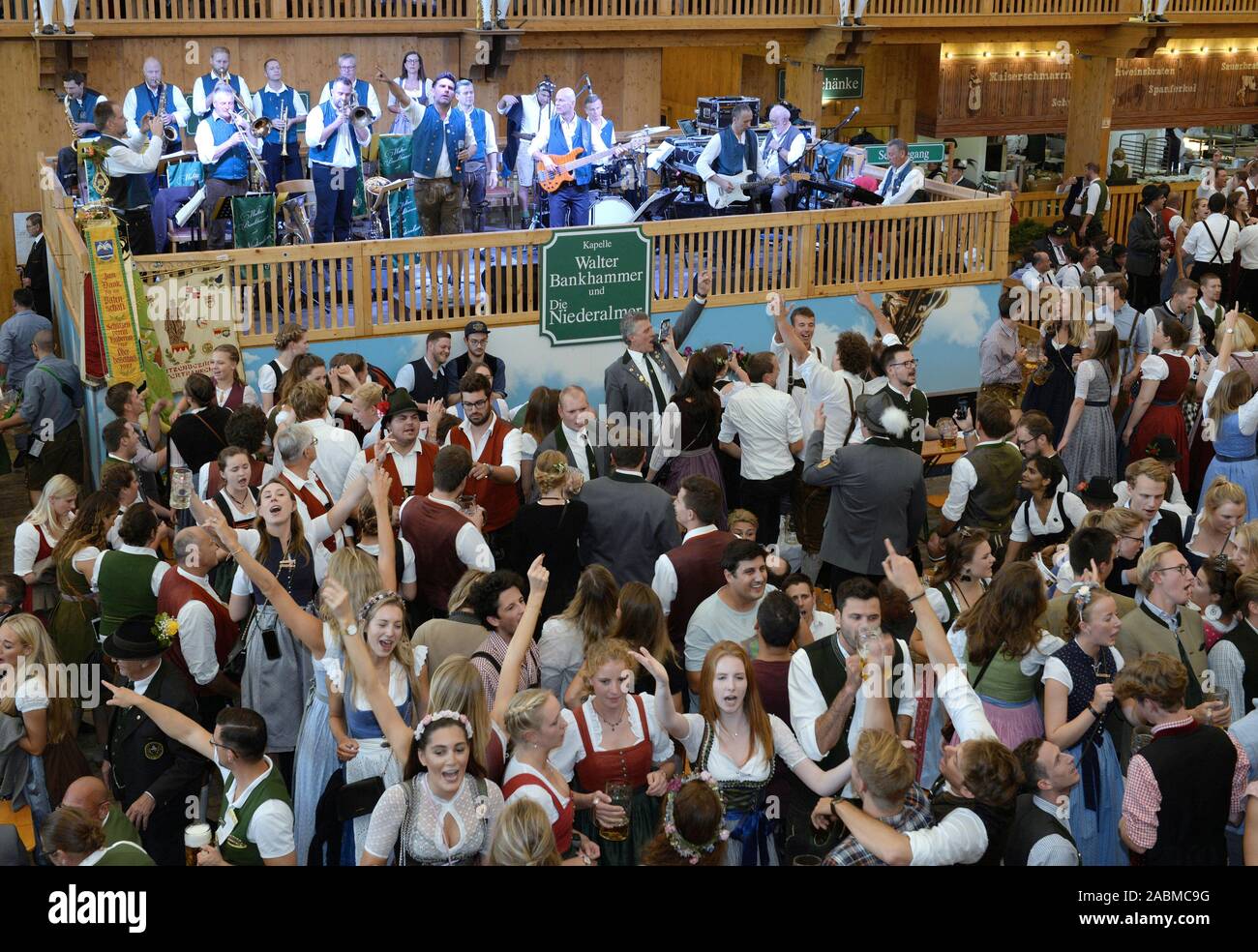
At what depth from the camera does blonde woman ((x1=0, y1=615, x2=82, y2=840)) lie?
5.30m

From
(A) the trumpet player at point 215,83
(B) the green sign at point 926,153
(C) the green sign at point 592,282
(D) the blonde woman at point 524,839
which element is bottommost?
(D) the blonde woman at point 524,839

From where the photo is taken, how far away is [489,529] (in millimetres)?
7488

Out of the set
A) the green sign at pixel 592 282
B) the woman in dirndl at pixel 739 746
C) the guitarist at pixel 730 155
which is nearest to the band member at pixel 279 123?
the green sign at pixel 592 282

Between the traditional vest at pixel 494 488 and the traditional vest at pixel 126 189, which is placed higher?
the traditional vest at pixel 126 189

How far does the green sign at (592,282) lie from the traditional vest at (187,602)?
5.61 meters

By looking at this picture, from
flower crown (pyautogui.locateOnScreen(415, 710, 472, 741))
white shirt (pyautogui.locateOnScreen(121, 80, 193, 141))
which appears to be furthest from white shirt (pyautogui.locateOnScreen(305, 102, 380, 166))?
flower crown (pyautogui.locateOnScreen(415, 710, 472, 741))

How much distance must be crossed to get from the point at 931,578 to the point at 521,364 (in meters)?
5.59

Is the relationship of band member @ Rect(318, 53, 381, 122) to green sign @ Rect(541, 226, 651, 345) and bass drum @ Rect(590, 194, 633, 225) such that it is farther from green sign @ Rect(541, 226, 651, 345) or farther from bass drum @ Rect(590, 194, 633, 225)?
green sign @ Rect(541, 226, 651, 345)

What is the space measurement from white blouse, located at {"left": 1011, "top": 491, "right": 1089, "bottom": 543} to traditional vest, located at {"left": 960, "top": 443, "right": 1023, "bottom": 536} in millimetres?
92

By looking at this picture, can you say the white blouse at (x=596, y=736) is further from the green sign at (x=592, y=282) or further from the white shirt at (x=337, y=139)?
the white shirt at (x=337, y=139)

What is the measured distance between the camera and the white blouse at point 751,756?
477 cm

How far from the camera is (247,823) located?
14.8ft

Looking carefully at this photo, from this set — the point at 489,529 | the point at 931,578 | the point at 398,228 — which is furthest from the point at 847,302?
the point at 931,578

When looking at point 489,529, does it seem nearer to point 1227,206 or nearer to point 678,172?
point 678,172
